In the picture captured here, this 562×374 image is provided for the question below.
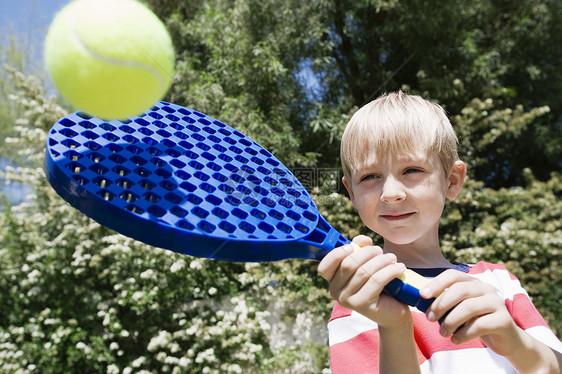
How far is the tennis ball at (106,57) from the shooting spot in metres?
1.11

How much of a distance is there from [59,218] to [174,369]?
8.51ft

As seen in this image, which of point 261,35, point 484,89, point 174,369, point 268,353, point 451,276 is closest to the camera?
point 451,276

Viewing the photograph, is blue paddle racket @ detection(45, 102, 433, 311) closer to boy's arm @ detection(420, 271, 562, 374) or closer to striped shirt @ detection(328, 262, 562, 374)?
boy's arm @ detection(420, 271, 562, 374)

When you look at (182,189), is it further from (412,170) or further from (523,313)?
(523,313)

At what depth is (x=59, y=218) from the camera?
595 cm

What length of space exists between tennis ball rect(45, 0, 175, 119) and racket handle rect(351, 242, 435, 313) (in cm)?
81

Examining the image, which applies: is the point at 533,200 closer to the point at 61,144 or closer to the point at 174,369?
the point at 174,369

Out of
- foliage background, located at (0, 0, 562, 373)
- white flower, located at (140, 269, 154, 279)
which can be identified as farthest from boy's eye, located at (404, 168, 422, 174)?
white flower, located at (140, 269, 154, 279)

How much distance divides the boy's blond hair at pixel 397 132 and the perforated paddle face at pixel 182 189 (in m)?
0.24

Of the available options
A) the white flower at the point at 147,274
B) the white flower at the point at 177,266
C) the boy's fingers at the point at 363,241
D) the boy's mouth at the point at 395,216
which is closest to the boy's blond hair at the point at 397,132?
the boy's mouth at the point at 395,216

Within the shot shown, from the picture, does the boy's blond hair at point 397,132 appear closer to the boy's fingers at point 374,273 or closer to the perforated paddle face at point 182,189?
the perforated paddle face at point 182,189

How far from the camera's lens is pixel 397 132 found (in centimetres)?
139

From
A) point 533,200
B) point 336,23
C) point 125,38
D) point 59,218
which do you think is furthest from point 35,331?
point 533,200

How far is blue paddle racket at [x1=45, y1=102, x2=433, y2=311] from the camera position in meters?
1.15
